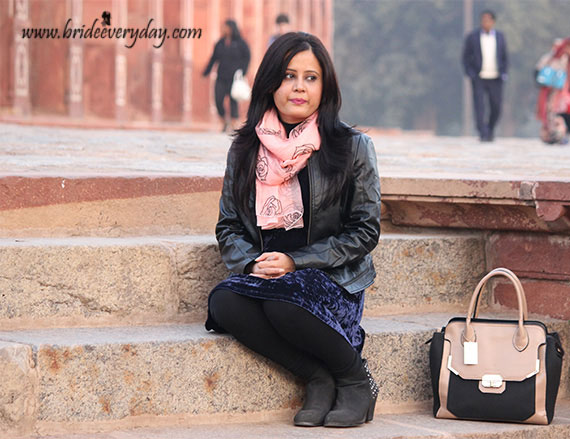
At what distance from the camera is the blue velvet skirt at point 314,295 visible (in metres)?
3.53

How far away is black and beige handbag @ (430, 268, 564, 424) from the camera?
3.68 meters

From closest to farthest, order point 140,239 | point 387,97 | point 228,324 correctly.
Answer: point 228,324
point 140,239
point 387,97

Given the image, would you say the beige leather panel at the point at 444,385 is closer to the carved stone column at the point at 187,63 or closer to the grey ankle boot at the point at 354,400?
the grey ankle boot at the point at 354,400

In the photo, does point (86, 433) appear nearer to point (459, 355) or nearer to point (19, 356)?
point (19, 356)

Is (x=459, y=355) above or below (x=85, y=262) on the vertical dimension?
below

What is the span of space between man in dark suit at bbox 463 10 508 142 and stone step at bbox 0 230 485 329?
864 centimetres

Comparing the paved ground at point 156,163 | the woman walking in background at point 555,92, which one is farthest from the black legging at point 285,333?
the woman walking in background at point 555,92

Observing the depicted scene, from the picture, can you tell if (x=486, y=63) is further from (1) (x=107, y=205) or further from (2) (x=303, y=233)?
(2) (x=303, y=233)

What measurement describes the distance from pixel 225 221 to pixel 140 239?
1.57 ft

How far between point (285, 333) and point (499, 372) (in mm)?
774

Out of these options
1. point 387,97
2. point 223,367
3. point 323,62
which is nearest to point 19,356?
point 223,367

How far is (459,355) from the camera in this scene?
375cm

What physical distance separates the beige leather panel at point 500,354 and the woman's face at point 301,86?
980 millimetres

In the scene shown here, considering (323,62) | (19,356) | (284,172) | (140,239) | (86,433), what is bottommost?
(86,433)
